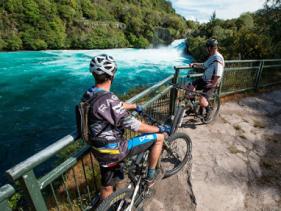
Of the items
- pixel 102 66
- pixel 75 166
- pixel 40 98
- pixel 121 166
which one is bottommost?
pixel 40 98

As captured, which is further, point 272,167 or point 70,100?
point 70,100

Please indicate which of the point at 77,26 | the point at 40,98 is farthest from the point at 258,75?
the point at 77,26

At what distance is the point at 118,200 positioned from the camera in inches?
93.4

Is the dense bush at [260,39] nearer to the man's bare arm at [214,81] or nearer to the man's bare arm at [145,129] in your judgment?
the man's bare arm at [214,81]

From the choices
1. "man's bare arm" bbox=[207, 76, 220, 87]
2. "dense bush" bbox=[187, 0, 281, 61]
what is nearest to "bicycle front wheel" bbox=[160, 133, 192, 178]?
"man's bare arm" bbox=[207, 76, 220, 87]

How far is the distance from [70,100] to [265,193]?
1189cm

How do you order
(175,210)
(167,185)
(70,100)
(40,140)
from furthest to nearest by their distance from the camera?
1. (70,100)
2. (40,140)
3. (167,185)
4. (175,210)

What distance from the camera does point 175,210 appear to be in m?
2.99

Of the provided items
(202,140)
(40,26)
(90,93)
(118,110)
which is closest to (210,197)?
(202,140)

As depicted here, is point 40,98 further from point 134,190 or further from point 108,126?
point 108,126

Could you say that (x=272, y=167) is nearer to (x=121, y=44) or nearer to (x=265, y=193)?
(x=265, y=193)

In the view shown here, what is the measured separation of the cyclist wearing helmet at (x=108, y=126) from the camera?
1969mm

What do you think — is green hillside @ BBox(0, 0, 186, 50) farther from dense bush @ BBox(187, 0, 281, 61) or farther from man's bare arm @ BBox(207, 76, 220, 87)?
man's bare arm @ BBox(207, 76, 220, 87)

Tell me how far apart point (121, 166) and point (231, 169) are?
2.34 metres
